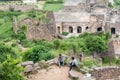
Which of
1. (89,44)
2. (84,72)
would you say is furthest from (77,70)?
(89,44)

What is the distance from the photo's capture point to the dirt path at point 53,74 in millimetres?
21328

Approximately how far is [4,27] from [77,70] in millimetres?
22404

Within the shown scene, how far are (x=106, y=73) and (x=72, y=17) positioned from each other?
32857 mm

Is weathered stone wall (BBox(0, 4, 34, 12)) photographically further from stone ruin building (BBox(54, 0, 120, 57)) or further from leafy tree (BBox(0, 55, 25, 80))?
leafy tree (BBox(0, 55, 25, 80))

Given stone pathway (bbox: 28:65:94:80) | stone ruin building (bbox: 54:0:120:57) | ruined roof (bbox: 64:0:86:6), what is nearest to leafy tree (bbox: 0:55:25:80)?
stone pathway (bbox: 28:65:94:80)

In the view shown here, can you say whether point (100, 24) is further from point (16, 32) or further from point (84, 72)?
point (84, 72)

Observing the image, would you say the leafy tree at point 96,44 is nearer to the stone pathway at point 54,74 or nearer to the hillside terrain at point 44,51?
the hillside terrain at point 44,51

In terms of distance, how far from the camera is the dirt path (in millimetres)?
21328

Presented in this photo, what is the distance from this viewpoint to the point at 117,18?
171 ft

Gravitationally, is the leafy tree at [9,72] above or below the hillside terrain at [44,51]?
above

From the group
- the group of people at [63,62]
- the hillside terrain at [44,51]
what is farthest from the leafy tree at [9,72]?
the group of people at [63,62]

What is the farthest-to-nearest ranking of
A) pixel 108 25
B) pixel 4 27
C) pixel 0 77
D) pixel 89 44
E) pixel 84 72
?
pixel 108 25, pixel 4 27, pixel 89 44, pixel 84 72, pixel 0 77

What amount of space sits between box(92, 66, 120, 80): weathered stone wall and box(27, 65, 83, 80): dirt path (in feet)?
2.73

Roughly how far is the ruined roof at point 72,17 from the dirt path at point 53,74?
31089 mm
